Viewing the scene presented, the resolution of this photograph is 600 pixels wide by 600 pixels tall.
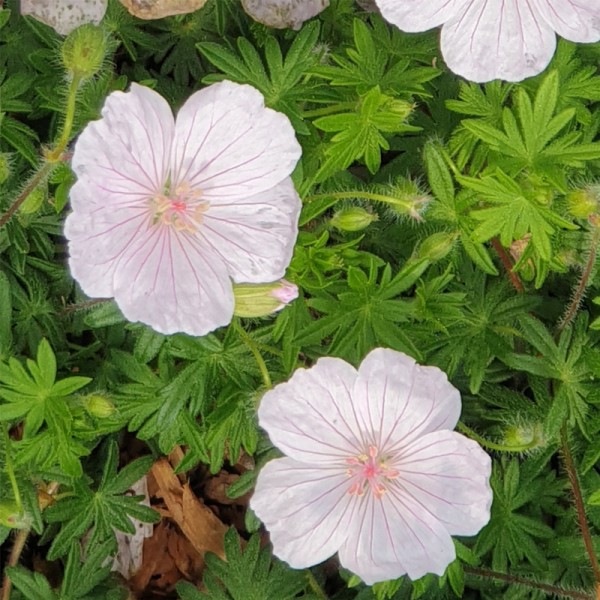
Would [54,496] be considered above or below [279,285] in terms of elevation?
below

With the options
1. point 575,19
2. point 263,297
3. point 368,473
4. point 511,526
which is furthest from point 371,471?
point 575,19

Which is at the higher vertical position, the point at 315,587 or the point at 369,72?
the point at 369,72

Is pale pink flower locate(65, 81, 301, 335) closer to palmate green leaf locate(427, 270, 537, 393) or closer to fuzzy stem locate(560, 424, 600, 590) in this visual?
palmate green leaf locate(427, 270, 537, 393)

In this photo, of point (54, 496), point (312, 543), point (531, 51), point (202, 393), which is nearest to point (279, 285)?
point (202, 393)

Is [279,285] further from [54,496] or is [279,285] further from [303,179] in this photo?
[54,496]

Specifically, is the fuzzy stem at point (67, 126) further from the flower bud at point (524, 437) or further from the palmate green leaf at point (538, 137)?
the flower bud at point (524, 437)

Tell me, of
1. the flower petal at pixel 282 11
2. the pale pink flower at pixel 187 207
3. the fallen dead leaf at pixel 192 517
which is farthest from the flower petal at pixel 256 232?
the fallen dead leaf at pixel 192 517

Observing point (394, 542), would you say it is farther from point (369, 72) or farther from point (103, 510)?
point (369, 72)
